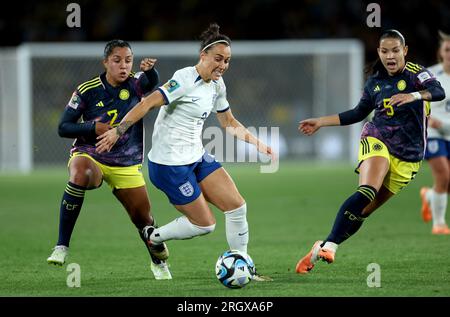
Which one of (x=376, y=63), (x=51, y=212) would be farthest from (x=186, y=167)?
(x=51, y=212)

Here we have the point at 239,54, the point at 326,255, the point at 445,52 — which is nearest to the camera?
the point at 326,255

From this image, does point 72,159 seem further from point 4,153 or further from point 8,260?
point 4,153

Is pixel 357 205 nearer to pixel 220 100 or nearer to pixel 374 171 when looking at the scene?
pixel 374 171

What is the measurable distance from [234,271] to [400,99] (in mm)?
1835

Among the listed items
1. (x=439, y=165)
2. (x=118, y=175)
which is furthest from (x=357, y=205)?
(x=439, y=165)

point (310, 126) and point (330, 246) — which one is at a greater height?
point (310, 126)

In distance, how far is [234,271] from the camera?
6.45m

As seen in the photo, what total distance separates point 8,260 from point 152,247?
1857mm

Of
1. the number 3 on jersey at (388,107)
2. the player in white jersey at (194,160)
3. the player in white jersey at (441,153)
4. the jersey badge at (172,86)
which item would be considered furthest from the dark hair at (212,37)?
the player in white jersey at (441,153)

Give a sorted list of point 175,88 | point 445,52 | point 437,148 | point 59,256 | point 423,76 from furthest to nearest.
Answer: point 437,148 < point 445,52 < point 423,76 < point 59,256 < point 175,88

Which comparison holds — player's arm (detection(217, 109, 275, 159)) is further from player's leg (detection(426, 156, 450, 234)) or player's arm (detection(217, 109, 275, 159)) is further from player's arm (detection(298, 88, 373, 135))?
player's leg (detection(426, 156, 450, 234))

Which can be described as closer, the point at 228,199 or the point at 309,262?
the point at 228,199

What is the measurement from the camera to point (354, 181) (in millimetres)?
16500

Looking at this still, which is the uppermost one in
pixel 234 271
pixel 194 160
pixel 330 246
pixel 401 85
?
pixel 401 85
